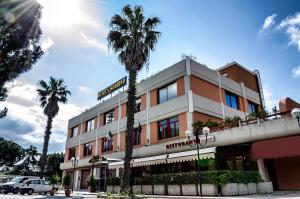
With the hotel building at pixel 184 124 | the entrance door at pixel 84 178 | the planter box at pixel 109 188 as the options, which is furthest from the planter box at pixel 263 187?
the entrance door at pixel 84 178

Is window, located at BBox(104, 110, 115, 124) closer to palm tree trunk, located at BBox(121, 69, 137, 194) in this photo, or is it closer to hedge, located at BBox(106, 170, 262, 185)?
palm tree trunk, located at BBox(121, 69, 137, 194)

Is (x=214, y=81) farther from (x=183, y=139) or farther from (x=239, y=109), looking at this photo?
(x=183, y=139)

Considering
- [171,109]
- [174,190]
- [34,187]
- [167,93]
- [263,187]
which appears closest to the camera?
[263,187]

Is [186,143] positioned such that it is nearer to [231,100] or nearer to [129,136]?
[129,136]

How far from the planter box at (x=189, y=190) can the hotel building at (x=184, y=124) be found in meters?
1.88

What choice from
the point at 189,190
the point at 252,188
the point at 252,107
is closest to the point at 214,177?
the point at 189,190

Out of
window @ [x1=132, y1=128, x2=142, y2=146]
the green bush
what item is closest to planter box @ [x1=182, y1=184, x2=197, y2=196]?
the green bush

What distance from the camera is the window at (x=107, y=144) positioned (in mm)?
34344

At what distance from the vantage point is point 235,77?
3219 cm

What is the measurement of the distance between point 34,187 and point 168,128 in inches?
654

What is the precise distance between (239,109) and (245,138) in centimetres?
1205

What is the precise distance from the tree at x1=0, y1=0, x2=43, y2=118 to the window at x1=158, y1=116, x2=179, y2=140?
14.1m

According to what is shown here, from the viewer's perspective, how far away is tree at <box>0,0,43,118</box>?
14211 millimetres

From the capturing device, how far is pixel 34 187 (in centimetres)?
2897
